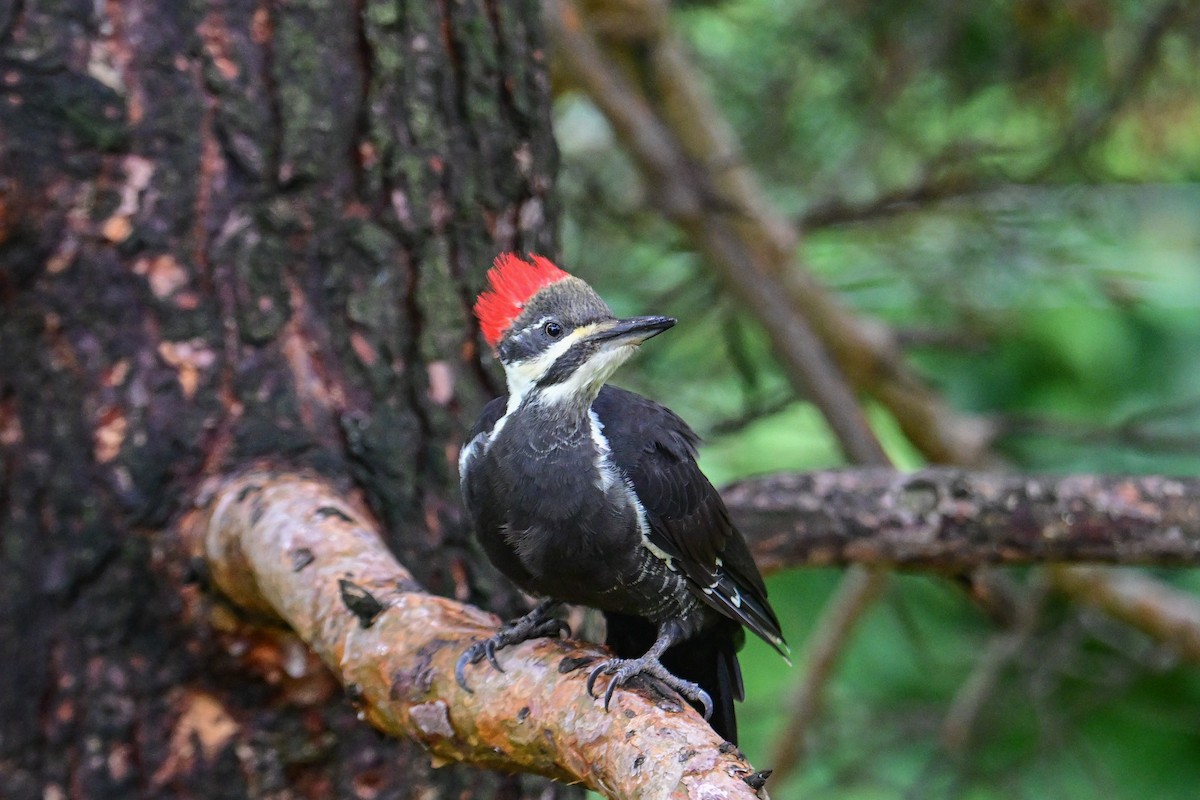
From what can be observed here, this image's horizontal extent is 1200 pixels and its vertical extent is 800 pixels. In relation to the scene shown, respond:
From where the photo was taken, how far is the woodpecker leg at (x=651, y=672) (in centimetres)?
→ 160

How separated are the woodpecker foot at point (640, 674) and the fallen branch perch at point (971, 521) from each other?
43 centimetres

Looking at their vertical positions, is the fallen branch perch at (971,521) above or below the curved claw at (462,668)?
below

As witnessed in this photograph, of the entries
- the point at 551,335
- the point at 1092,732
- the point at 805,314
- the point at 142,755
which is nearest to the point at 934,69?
the point at 805,314

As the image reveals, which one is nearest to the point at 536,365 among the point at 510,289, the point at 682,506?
the point at 510,289

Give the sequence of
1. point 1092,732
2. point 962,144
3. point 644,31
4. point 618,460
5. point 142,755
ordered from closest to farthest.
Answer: point 618,460
point 142,755
point 644,31
point 962,144
point 1092,732

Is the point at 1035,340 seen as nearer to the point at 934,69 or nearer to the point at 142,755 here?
the point at 934,69

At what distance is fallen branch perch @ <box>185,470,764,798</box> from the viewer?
1.41 metres

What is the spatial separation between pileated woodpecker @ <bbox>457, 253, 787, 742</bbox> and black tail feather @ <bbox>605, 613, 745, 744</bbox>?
16 centimetres

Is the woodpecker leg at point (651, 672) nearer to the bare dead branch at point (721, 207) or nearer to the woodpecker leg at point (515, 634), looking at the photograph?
the woodpecker leg at point (515, 634)

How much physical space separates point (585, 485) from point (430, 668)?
407 mm

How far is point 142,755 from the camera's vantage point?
215 cm

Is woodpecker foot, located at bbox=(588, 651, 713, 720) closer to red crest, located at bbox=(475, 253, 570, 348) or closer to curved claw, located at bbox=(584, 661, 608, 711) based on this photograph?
curved claw, located at bbox=(584, 661, 608, 711)

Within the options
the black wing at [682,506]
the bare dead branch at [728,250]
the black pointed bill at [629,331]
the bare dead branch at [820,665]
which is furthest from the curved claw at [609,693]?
the bare dead branch at [820,665]

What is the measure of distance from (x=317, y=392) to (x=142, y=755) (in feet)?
2.35
